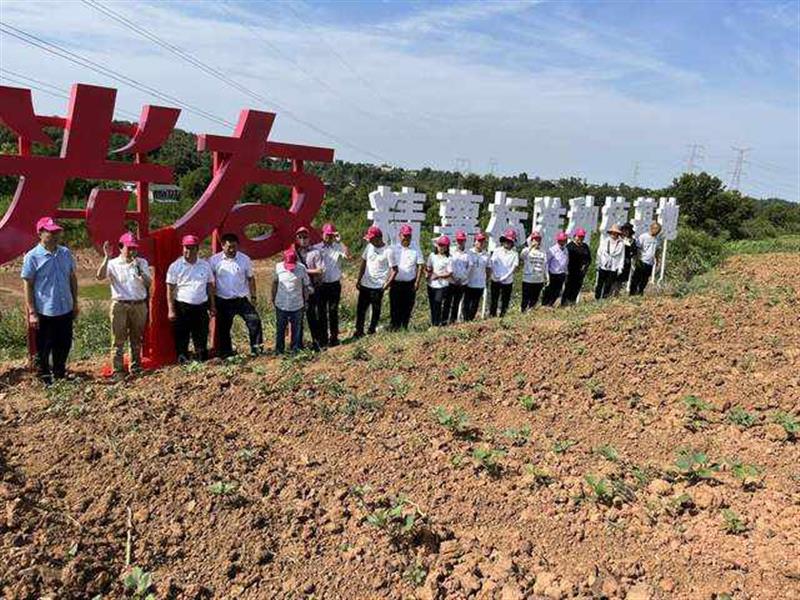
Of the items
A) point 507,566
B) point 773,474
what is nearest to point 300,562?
point 507,566

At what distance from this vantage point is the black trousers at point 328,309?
261 inches

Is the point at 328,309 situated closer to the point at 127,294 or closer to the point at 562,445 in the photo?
the point at 127,294

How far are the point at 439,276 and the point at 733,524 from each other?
4.51 meters

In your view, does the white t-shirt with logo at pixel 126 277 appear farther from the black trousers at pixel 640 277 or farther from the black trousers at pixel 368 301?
the black trousers at pixel 640 277

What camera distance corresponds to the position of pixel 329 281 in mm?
6586

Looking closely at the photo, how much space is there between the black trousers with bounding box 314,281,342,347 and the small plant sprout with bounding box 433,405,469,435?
257 centimetres

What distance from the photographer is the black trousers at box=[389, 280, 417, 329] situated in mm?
6980

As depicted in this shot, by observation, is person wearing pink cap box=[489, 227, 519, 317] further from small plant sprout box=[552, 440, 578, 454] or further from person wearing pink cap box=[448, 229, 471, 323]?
small plant sprout box=[552, 440, 578, 454]

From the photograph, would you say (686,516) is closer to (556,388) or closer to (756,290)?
(556,388)

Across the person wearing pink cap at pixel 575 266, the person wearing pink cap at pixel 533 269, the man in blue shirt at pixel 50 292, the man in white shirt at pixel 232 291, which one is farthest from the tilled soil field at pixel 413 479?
the person wearing pink cap at pixel 575 266

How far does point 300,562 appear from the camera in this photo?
2.69 metres

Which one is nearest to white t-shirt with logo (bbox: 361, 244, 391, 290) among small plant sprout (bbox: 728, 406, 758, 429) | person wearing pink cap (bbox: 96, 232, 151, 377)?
person wearing pink cap (bbox: 96, 232, 151, 377)

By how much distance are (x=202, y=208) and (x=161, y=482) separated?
3531 mm

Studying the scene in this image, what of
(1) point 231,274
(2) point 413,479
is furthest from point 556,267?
(2) point 413,479
